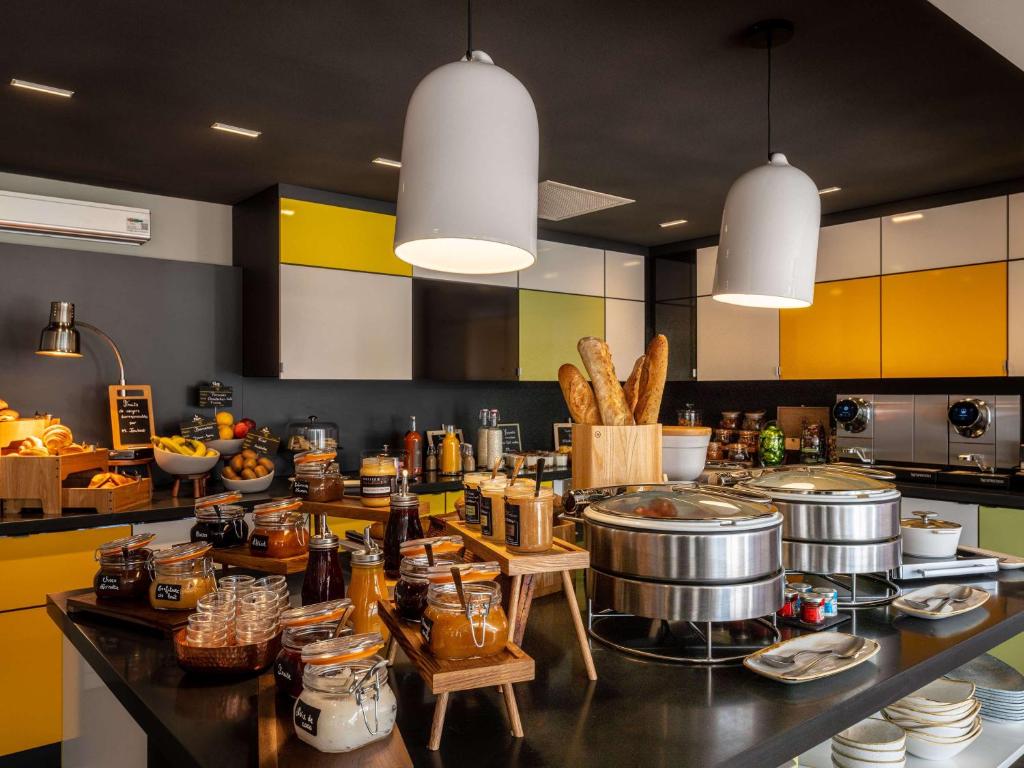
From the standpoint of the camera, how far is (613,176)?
3496mm

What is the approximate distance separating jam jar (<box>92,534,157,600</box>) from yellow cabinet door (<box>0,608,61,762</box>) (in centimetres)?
161

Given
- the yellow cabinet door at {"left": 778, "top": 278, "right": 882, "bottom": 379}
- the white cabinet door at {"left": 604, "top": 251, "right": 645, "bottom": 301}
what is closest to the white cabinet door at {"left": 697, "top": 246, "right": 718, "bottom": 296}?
the white cabinet door at {"left": 604, "top": 251, "right": 645, "bottom": 301}

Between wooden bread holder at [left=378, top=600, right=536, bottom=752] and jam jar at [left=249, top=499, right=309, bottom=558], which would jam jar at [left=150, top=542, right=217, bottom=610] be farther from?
Answer: wooden bread holder at [left=378, top=600, right=536, bottom=752]

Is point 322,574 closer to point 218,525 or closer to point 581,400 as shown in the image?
point 218,525

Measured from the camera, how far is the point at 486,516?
127 centimetres

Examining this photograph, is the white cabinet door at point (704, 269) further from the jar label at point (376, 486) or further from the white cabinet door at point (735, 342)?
the jar label at point (376, 486)

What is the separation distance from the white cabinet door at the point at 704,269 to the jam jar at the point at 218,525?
390 centimetres

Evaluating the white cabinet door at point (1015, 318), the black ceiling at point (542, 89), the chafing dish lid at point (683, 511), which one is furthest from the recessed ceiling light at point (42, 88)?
the white cabinet door at point (1015, 318)

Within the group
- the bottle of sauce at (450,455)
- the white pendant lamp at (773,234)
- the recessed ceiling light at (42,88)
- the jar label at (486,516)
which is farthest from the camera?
the bottle of sauce at (450,455)

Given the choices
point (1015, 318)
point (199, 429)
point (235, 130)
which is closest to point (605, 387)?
point (235, 130)

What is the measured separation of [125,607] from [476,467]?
2.99m

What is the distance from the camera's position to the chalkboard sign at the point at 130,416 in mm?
3402

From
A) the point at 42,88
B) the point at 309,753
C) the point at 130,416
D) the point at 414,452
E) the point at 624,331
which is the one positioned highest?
the point at 42,88

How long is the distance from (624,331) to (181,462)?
3064mm
